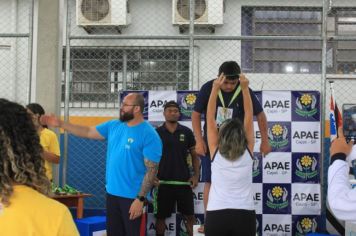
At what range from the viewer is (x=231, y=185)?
3.22m

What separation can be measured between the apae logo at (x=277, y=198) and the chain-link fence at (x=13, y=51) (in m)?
7.44

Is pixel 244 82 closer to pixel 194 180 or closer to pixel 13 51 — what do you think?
pixel 194 180

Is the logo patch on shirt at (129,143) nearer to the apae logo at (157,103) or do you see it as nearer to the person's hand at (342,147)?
the apae logo at (157,103)

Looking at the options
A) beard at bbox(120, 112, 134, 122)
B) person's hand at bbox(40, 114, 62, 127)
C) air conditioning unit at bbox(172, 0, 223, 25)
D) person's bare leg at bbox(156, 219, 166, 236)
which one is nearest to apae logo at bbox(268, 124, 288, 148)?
person's bare leg at bbox(156, 219, 166, 236)

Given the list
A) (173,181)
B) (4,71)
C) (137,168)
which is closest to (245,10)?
(4,71)

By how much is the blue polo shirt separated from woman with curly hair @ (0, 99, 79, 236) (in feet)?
8.80

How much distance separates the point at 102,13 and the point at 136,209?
8265mm

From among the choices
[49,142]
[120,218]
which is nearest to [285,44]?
[49,142]

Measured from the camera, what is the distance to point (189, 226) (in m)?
5.70

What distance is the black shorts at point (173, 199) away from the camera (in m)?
5.65

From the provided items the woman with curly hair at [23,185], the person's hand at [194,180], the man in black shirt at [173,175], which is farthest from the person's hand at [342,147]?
the person's hand at [194,180]

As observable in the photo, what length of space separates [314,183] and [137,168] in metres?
2.58

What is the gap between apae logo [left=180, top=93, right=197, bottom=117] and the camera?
5949 mm

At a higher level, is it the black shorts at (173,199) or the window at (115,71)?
the window at (115,71)
